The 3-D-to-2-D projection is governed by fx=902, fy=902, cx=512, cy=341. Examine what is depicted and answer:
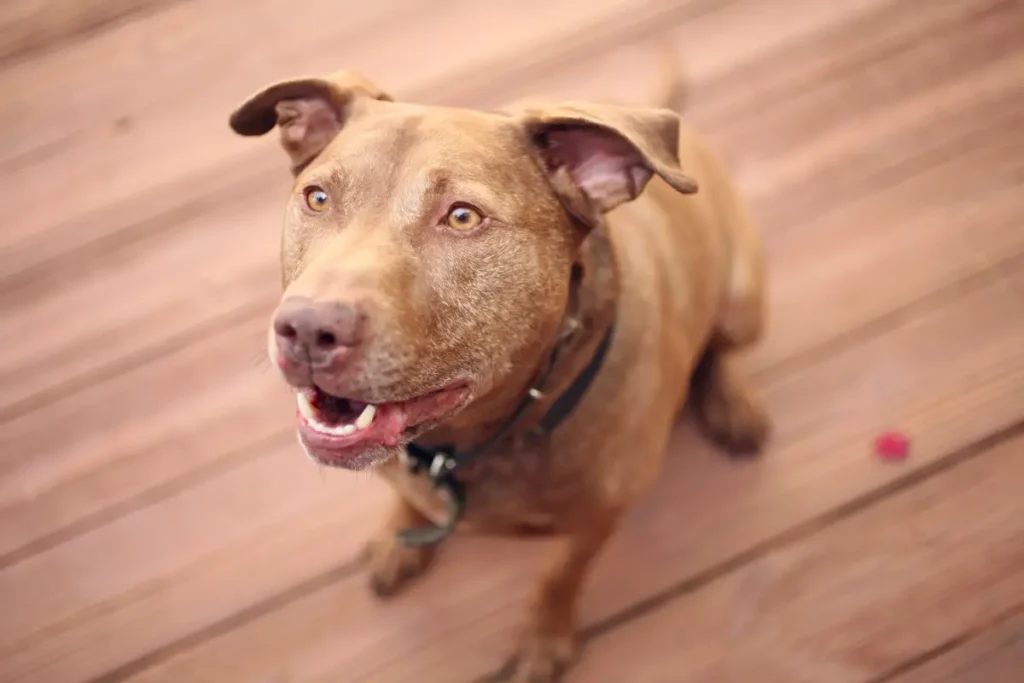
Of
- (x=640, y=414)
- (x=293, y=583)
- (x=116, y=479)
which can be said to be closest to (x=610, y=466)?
(x=640, y=414)

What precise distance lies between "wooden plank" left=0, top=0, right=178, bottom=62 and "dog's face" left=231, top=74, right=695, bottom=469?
2.03 meters

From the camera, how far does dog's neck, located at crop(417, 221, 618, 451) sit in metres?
1.63

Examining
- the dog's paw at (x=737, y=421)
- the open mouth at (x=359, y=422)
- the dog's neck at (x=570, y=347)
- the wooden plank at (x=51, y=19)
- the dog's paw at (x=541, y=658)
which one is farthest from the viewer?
the wooden plank at (x=51, y=19)

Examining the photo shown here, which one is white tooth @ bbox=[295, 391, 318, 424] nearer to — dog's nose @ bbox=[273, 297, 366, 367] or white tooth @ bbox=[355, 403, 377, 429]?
white tooth @ bbox=[355, 403, 377, 429]

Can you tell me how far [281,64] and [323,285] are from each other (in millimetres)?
2062

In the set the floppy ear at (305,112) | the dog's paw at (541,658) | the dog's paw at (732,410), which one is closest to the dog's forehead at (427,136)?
the floppy ear at (305,112)

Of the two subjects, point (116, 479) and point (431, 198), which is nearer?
point (431, 198)

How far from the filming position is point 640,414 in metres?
1.80

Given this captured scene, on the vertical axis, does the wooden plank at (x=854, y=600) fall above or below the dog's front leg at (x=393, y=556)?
below

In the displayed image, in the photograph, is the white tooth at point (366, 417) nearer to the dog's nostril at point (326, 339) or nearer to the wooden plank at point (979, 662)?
the dog's nostril at point (326, 339)

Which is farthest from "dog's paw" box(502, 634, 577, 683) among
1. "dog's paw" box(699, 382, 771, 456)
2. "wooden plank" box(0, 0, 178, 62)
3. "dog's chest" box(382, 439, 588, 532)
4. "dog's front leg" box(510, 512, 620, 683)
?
"wooden plank" box(0, 0, 178, 62)

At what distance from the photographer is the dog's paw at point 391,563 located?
2322 millimetres

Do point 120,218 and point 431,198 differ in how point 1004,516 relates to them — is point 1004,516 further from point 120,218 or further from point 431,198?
point 120,218

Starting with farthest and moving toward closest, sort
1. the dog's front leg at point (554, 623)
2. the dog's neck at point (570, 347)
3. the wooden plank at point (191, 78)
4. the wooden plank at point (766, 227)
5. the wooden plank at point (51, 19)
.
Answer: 1. the wooden plank at point (51, 19)
2. the wooden plank at point (191, 78)
3. the wooden plank at point (766, 227)
4. the dog's front leg at point (554, 623)
5. the dog's neck at point (570, 347)
